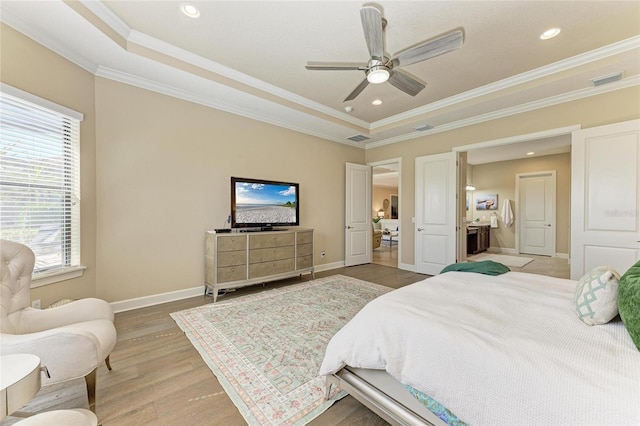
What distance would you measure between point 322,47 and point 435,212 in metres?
3.51

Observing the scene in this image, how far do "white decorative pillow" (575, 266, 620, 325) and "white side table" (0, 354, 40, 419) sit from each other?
2.53 m

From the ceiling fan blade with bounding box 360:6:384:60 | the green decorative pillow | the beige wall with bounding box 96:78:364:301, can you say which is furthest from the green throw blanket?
the beige wall with bounding box 96:78:364:301

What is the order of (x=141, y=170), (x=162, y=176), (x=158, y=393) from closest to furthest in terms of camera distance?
(x=158, y=393) → (x=141, y=170) → (x=162, y=176)

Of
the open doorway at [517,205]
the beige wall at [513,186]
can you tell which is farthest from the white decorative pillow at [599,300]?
the beige wall at [513,186]

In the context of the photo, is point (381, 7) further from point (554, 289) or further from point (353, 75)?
point (554, 289)

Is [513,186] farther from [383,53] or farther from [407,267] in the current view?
[383,53]

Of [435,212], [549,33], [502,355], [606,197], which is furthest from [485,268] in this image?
[435,212]

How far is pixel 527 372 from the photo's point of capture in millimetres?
978

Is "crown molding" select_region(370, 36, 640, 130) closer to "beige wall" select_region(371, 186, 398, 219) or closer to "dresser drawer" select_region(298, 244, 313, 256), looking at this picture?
"dresser drawer" select_region(298, 244, 313, 256)

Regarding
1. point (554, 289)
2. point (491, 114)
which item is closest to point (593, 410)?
point (554, 289)

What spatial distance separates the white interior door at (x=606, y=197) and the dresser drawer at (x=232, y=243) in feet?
14.5

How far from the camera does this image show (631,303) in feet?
3.67

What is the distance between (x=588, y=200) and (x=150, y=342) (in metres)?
5.25

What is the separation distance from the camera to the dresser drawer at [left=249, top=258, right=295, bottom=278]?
3750mm
